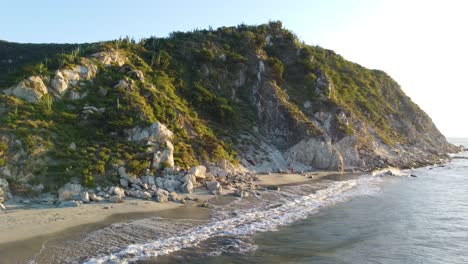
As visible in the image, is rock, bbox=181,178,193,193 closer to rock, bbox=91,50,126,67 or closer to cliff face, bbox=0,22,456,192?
cliff face, bbox=0,22,456,192

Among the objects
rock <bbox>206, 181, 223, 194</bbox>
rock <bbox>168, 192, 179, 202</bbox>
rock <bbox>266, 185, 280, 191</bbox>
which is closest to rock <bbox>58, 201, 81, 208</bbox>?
rock <bbox>168, 192, 179, 202</bbox>

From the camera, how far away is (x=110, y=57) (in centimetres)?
3678

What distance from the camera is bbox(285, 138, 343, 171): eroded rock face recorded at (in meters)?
42.3

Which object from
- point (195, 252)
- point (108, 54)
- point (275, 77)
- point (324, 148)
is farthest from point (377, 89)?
point (195, 252)

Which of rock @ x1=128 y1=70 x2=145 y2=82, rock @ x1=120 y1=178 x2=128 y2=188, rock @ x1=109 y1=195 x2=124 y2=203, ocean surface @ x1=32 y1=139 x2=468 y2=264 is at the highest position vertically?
rock @ x1=128 y1=70 x2=145 y2=82

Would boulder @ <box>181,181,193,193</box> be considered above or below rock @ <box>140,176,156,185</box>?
below

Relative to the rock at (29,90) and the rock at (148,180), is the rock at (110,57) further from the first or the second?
the rock at (148,180)

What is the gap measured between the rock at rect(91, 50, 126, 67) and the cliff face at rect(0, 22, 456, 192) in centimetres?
14

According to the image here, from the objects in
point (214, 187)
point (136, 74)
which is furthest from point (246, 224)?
point (136, 74)

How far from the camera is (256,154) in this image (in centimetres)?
3956

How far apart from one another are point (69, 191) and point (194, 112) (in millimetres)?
19137

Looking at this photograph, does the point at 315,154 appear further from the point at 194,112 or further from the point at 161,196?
the point at 161,196

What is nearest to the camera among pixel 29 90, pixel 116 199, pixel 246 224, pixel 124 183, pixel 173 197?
pixel 246 224

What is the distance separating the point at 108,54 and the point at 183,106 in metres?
8.84
